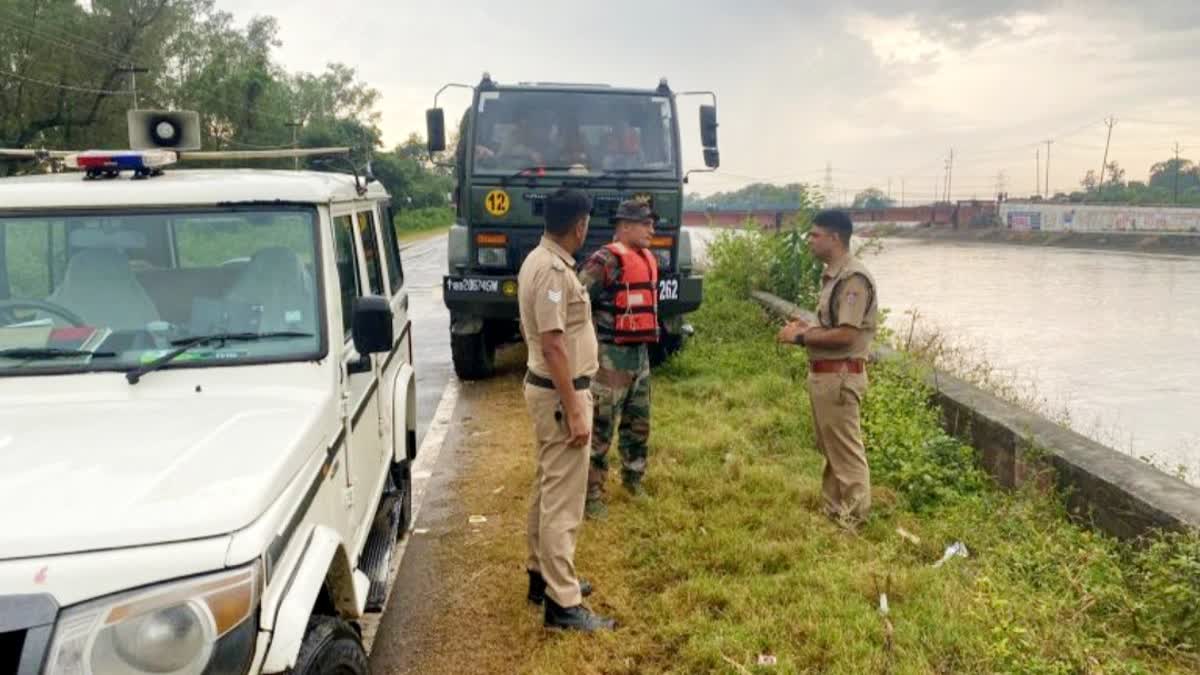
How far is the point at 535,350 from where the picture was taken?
3.73 metres

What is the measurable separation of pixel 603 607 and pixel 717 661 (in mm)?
754

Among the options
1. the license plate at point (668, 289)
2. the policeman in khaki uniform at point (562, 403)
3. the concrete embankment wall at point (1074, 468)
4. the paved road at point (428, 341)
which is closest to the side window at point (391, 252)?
the policeman in khaki uniform at point (562, 403)

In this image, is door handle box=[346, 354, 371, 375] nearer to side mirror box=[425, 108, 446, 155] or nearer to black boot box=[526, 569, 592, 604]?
black boot box=[526, 569, 592, 604]

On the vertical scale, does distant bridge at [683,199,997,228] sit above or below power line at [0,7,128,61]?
below

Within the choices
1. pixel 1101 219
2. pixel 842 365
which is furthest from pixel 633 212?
pixel 1101 219

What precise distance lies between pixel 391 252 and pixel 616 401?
1.50 m

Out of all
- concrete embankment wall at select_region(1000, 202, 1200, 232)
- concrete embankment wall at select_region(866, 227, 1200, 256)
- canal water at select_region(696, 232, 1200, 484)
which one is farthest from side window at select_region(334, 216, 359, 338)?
concrete embankment wall at select_region(1000, 202, 1200, 232)

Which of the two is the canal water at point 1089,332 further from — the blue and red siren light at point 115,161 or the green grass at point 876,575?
the blue and red siren light at point 115,161

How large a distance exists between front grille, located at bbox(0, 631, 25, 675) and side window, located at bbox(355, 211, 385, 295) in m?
2.40

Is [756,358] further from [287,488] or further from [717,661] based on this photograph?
[287,488]

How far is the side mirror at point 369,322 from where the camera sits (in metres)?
2.99

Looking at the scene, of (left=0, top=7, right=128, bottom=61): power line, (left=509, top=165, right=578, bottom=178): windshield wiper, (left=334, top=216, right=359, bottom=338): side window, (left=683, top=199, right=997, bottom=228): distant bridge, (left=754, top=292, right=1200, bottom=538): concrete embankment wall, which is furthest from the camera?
(left=683, top=199, right=997, bottom=228): distant bridge

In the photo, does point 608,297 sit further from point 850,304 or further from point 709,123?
point 709,123

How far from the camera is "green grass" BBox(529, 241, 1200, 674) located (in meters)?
3.33
